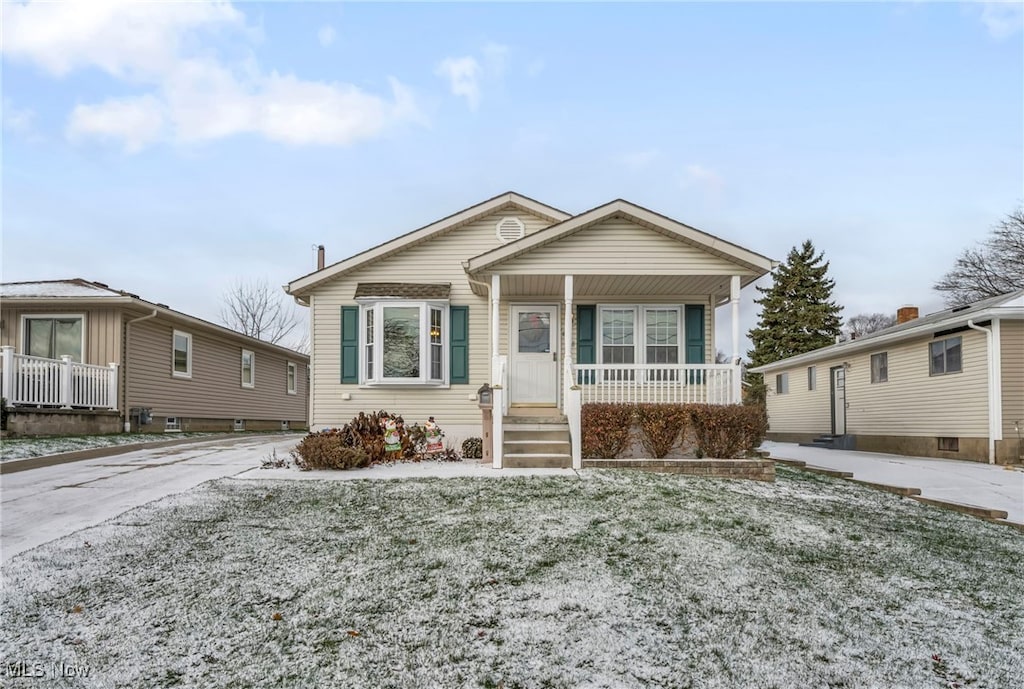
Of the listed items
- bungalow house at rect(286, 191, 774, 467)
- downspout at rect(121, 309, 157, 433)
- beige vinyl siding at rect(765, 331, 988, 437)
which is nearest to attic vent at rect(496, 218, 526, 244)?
bungalow house at rect(286, 191, 774, 467)

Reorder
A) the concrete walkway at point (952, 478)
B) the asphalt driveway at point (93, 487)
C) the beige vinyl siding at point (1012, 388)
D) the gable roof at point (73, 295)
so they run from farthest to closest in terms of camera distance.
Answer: the gable roof at point (73, 295) < the beige vinyl siding at point (1012, 388) < the concrete walkway at point (952, 478) < the asphalt driveway at point (93, 487)

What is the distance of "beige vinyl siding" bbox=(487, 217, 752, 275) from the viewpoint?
35.5ft

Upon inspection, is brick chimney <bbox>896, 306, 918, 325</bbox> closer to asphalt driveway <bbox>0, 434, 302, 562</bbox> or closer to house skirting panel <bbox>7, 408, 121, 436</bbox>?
asphalt driveway <bbox>0, 434, 302, 562</bbox>

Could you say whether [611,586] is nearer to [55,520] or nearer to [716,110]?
[55,520]

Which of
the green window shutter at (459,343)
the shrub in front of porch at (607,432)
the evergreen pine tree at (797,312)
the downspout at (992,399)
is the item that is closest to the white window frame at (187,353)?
the green window shutter at (459,343)

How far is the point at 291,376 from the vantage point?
997 inches

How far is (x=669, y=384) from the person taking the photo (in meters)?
11.0

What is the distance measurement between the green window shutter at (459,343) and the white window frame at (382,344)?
81 mm

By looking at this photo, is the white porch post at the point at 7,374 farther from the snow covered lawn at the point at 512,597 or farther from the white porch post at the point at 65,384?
the snow covered lawn at the point at 512,597

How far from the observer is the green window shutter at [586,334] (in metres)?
12.4

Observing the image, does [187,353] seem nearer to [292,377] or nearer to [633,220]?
[292,377]

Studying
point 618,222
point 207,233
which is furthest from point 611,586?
point 207,233

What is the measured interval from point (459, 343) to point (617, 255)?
3.70 m

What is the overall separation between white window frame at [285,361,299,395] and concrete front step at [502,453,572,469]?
17280 mm
